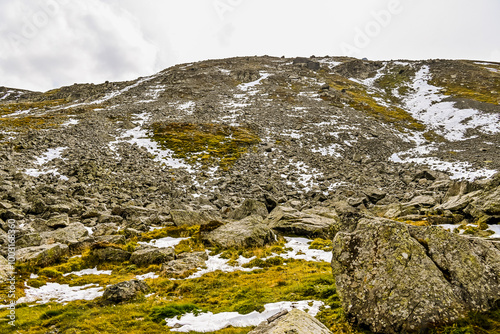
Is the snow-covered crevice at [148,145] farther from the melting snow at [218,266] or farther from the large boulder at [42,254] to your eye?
the melting snow at [218,266]

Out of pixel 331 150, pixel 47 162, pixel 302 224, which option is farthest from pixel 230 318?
pixel 331 150

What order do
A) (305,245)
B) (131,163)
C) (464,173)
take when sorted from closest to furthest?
(305,245) < (464,173) < (131,163)

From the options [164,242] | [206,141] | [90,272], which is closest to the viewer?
[90,272]

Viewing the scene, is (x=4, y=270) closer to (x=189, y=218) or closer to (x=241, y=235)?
(x=189, y=218)

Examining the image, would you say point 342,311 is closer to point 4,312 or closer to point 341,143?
point 4,312

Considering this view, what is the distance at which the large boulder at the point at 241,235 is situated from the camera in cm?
1845

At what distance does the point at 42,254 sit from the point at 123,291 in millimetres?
7620

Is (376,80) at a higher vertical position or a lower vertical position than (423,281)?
higher

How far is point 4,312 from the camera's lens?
9914 millimetres

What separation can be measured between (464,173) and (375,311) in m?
39.0

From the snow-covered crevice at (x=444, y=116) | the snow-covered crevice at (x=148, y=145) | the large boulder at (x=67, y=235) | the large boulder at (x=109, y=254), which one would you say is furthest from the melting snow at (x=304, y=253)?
the snow-covered crevice at (x=444, y=116)

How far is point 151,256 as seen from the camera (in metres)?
16.2

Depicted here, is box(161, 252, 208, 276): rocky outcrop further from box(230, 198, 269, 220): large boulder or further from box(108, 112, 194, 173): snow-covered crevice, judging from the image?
box(108, 112, 194, 173): snow-covered crevice

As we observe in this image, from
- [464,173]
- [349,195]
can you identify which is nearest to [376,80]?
[464,173]
